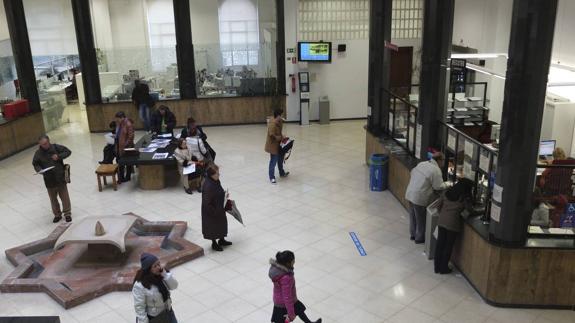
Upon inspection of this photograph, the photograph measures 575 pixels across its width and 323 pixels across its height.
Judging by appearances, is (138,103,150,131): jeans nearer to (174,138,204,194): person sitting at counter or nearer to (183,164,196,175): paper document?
(174,138,204,194): person sitting at counter

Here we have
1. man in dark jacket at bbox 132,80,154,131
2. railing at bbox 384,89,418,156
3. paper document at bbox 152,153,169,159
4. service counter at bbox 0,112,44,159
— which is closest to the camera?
railing at bbox 384,89,418,156

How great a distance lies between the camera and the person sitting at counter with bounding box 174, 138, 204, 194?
32.9 feet

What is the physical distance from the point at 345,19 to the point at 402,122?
19.5 ft

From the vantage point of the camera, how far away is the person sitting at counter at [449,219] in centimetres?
658

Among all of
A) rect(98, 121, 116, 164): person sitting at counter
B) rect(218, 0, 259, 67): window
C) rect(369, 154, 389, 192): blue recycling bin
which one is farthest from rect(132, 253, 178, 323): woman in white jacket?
rect(218, 0, 259, 67): window

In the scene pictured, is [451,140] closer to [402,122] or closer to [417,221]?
[417,221]

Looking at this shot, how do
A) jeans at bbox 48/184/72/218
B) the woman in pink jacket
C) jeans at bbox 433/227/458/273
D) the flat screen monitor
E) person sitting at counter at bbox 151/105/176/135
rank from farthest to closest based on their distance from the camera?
person sitting at counter at bbox 151/105/176/135 < jeans at bbox 48/184/72/218 < the flat screen monitor < jeans at bbox 433/227/458/273 < the woman in pink jacket

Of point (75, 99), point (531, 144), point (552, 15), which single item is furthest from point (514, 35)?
point (75, 99)

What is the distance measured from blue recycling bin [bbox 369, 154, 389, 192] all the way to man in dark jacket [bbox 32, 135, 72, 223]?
17.3ft

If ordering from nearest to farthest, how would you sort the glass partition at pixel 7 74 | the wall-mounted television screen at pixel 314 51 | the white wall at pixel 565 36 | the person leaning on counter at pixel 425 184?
the person leaning on counter at pixel 425 184 → the white wall at pixel 565 36 → the glass partition at pixel 7 74 → the wall-mounted television screen at pixel 314 51

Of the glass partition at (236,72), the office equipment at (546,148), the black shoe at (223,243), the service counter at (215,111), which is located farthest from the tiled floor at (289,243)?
the glass partition at (236,72)

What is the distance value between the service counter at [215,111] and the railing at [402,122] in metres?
5.29

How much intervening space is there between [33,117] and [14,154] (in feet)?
4.27

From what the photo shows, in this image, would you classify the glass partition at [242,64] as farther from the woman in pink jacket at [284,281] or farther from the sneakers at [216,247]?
the woman in pink jacket at [284,281]
